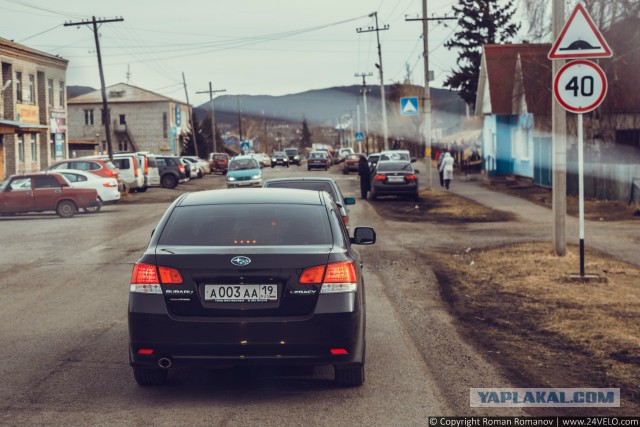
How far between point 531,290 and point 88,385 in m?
6.94

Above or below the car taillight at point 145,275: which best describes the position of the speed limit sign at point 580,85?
above

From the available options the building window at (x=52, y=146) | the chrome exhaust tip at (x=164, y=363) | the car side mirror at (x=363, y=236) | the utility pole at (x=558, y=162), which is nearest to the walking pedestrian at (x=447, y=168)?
the utility pole at (x=558, y=162)

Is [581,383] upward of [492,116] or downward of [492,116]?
downward

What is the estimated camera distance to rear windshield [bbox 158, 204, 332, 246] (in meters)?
6.91

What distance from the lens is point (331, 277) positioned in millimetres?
6594

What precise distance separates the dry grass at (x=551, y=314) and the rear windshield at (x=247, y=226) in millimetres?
2012

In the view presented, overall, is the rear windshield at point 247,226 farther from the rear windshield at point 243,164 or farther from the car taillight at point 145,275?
the rear windshield at point 243,164

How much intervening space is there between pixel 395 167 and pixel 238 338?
27878 millimetres

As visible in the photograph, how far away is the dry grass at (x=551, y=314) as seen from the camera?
25.1 ft

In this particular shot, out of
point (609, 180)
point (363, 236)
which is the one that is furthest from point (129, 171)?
point (363, 236)

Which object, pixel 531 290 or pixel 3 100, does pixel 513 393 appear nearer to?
pixel 531 290

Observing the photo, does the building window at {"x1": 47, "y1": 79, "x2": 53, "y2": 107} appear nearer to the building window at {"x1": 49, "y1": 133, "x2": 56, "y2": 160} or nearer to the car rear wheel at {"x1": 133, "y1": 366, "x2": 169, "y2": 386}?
the building window at {"x1": 49, "y1": 133, "x2": 56, "y2": 160}

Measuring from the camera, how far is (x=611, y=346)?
8.61 metres

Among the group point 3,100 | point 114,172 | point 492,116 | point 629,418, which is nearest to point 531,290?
point 629,418
